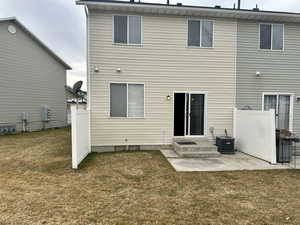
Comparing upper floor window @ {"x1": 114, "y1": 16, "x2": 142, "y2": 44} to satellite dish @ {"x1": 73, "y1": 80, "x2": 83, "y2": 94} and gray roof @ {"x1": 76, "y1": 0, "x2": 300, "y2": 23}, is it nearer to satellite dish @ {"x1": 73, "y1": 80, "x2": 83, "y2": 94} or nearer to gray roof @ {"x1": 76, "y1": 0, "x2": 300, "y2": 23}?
gray roof @ {"x1": 76, "y1": 0, "x2": 300, "y2": 23}

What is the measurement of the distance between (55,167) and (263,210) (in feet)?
17.8

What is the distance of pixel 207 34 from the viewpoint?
8.54 meters

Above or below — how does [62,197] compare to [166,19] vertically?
below

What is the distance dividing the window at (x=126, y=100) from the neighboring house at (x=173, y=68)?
4 centimetres

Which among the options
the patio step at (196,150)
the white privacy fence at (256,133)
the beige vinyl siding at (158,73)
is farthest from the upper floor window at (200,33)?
the patio step at (196,150)

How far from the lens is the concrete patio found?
6.05 m

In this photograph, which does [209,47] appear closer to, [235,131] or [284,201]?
[235,131]

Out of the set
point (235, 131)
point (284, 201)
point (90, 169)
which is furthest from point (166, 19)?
point (284, 201)

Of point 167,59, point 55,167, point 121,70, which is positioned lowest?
point 55,167

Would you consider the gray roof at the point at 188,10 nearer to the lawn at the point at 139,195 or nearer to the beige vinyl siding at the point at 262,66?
the beige vinyl siding at the point at 262,66

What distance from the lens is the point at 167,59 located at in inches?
329

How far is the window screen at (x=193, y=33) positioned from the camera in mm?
8438

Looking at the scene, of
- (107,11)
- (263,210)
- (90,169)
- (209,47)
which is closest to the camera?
(263,210)

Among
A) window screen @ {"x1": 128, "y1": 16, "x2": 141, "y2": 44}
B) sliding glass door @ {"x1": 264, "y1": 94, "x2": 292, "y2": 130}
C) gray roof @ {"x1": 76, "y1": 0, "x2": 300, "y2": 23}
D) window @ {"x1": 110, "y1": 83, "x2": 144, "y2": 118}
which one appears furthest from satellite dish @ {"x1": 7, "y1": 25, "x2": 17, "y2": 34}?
sliding glass door @ {"x1": 264, "y1": 94, "x2": 292, "y2": 130}
